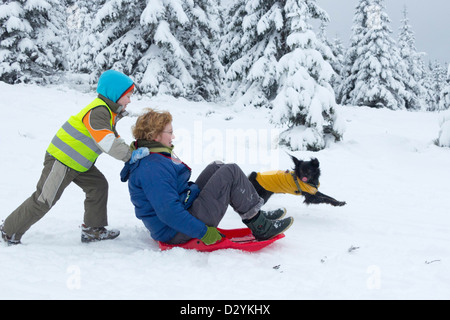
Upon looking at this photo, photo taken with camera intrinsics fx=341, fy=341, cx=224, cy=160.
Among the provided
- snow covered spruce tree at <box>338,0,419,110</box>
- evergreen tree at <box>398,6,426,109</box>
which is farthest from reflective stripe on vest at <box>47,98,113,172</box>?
evergreen tree at <box>398,6,426,109</box>

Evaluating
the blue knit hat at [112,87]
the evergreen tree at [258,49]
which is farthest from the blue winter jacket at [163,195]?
the evergreen tree at [258,49]

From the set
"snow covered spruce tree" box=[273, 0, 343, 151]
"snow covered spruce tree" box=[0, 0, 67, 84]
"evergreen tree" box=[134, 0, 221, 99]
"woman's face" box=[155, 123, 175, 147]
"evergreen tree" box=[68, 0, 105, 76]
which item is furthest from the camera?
"evergreen tree" box=[68, 0, 105, 76]

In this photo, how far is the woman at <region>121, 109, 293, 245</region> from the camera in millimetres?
2672

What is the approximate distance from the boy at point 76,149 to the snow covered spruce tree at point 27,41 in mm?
12477

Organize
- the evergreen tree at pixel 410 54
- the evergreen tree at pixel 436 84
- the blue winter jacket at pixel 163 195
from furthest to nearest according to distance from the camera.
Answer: the evergreen tree at pixel 436 84 < the evergreen tree at pixel 410 54 < the blue winter jacket at pixel 163 195

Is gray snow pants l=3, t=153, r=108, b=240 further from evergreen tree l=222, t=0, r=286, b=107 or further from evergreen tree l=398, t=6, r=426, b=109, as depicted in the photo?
evergreen tree l=398, t=6, r=426, b=109

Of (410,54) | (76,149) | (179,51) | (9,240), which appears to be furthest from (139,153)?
(410,54)

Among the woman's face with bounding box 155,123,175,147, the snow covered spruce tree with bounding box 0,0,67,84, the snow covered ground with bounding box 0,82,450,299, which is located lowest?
the snow covered ground with bounding box 0,82,450,299

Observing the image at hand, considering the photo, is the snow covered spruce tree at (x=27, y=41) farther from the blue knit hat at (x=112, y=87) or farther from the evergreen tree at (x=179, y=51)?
the blue knit hat at (x=112, y=87)

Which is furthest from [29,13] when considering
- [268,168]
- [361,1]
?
[361,1]

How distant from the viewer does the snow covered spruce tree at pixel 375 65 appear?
22203mm

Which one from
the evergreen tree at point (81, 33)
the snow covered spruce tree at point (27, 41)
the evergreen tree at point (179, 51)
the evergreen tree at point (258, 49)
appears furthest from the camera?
the evergreen tree at point (81, 33)

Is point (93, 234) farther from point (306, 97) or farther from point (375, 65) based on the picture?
point (375, 65)

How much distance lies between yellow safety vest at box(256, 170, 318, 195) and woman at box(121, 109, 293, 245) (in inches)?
45.8
